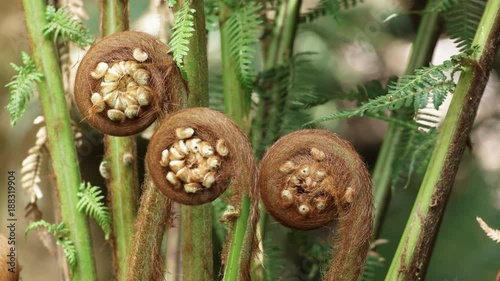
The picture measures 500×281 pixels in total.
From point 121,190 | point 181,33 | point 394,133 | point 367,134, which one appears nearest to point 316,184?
point 181,33

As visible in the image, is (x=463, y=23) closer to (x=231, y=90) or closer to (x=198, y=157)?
(x=231, y=90)

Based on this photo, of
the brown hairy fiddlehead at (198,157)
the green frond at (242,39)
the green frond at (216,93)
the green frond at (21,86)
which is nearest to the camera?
the brown hairy fiddlehead at (198,157)

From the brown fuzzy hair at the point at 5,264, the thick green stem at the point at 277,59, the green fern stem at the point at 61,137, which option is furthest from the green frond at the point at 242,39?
the brown fuzzy hair at the point at 5,264

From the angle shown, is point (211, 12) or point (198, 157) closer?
point (198, 157)

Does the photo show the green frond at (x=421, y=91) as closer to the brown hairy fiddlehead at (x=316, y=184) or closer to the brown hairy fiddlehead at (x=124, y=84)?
the brown hairy fiddlehead at (x=316, y=184)

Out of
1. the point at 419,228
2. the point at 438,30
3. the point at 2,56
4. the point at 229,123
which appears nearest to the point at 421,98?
the point at 419,228
